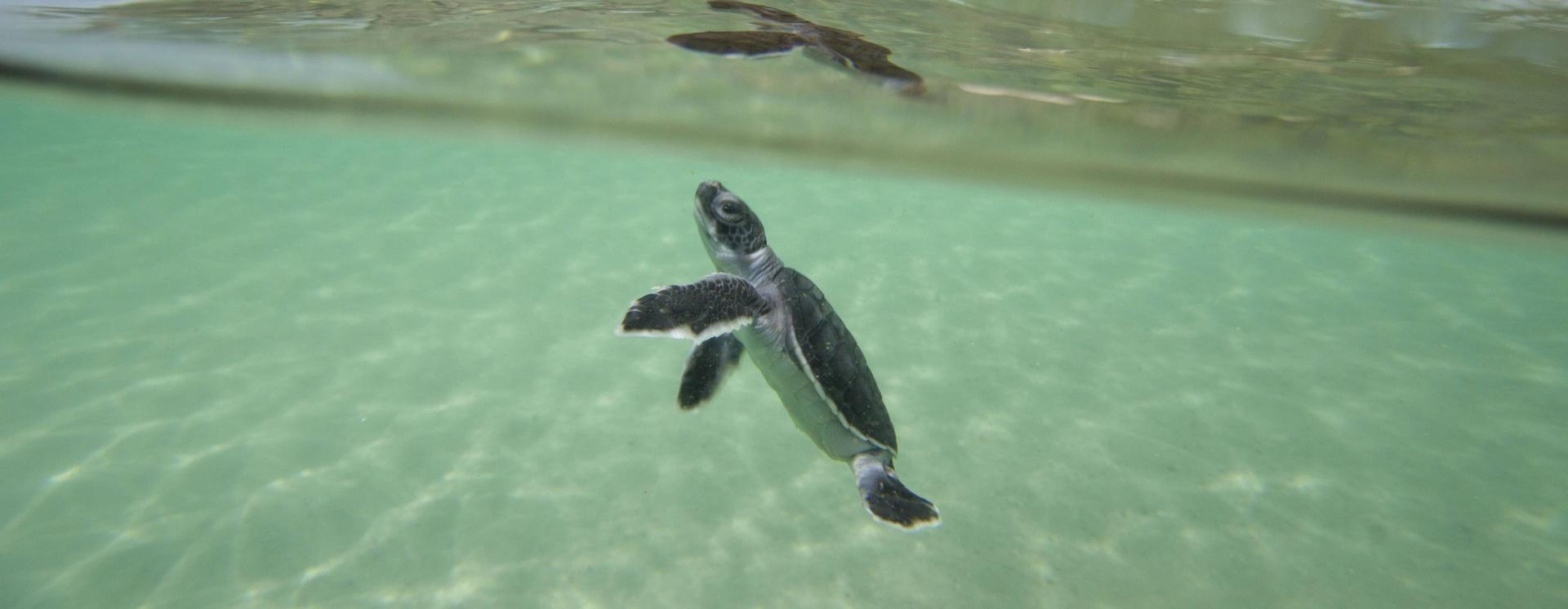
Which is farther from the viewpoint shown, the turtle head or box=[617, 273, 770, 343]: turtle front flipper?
the turtle head

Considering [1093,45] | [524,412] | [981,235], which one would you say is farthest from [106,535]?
[981,235]

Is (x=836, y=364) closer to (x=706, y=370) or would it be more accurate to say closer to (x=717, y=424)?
(x=706, y=370)

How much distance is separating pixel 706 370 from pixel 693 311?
37.8 inches

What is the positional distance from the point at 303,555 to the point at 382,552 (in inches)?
16.7

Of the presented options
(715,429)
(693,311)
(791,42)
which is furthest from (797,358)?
(791,42)

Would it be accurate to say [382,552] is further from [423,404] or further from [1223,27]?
[1223,27]

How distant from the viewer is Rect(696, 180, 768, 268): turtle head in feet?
11.1

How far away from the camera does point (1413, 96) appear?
406cm

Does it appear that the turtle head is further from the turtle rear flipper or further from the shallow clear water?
the shallow clear water

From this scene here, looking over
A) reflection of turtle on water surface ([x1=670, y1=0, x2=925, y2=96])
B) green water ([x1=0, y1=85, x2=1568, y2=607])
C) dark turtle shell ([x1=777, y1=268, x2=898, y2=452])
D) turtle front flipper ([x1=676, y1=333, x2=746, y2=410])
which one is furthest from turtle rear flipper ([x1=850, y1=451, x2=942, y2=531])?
reflection of turtle on water surface ([x1=670, y1=0, x2=925, y2=96])

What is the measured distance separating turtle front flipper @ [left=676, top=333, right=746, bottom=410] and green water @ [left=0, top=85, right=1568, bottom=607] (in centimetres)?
98

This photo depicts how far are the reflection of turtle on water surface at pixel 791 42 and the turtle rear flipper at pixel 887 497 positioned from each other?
2462 millimetres

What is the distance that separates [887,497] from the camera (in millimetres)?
3195

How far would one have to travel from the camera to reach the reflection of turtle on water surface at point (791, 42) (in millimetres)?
3961
